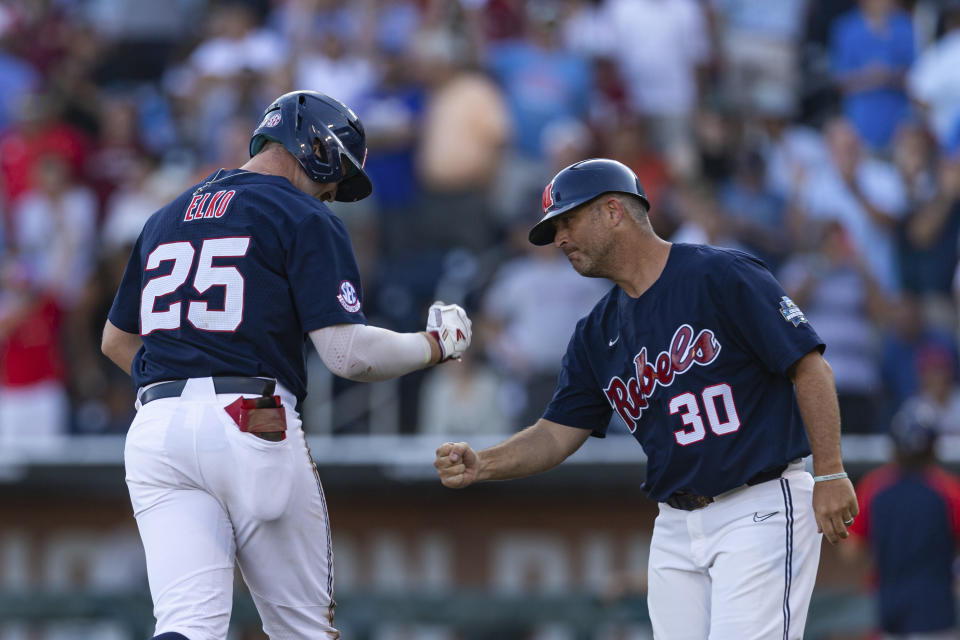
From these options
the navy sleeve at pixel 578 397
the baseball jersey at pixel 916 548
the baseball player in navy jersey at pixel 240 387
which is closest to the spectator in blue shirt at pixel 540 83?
the baseball jersey at pixel 916 548

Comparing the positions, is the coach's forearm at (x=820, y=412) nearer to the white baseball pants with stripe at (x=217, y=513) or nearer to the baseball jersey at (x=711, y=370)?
the baseball jersey at (x=711, y=370)

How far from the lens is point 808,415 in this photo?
185 inches

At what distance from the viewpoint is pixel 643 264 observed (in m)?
5.16

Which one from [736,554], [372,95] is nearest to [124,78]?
[372,95]

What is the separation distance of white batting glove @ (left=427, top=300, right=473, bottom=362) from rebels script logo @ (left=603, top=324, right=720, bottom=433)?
594 mm

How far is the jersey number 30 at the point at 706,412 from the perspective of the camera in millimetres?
4914

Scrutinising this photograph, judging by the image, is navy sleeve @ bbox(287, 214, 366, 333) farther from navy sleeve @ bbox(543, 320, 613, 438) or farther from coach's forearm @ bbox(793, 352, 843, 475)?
coach's forearm @ bbox(793, 352, 843, 475)

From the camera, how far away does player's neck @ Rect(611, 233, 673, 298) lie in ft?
16.9

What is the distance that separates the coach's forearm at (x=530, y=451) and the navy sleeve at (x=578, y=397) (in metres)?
0.04

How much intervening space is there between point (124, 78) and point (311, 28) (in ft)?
7.23

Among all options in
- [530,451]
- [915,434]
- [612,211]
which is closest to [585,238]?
[612,211]

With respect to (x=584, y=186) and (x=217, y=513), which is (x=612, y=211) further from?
(x=217, y=513)

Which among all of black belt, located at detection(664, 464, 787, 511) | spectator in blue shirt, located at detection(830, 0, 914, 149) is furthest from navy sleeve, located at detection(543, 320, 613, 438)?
spectator in blue shirt, located at detection(830, 0, 914, 149)

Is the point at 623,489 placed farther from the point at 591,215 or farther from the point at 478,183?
the point at 591,215
